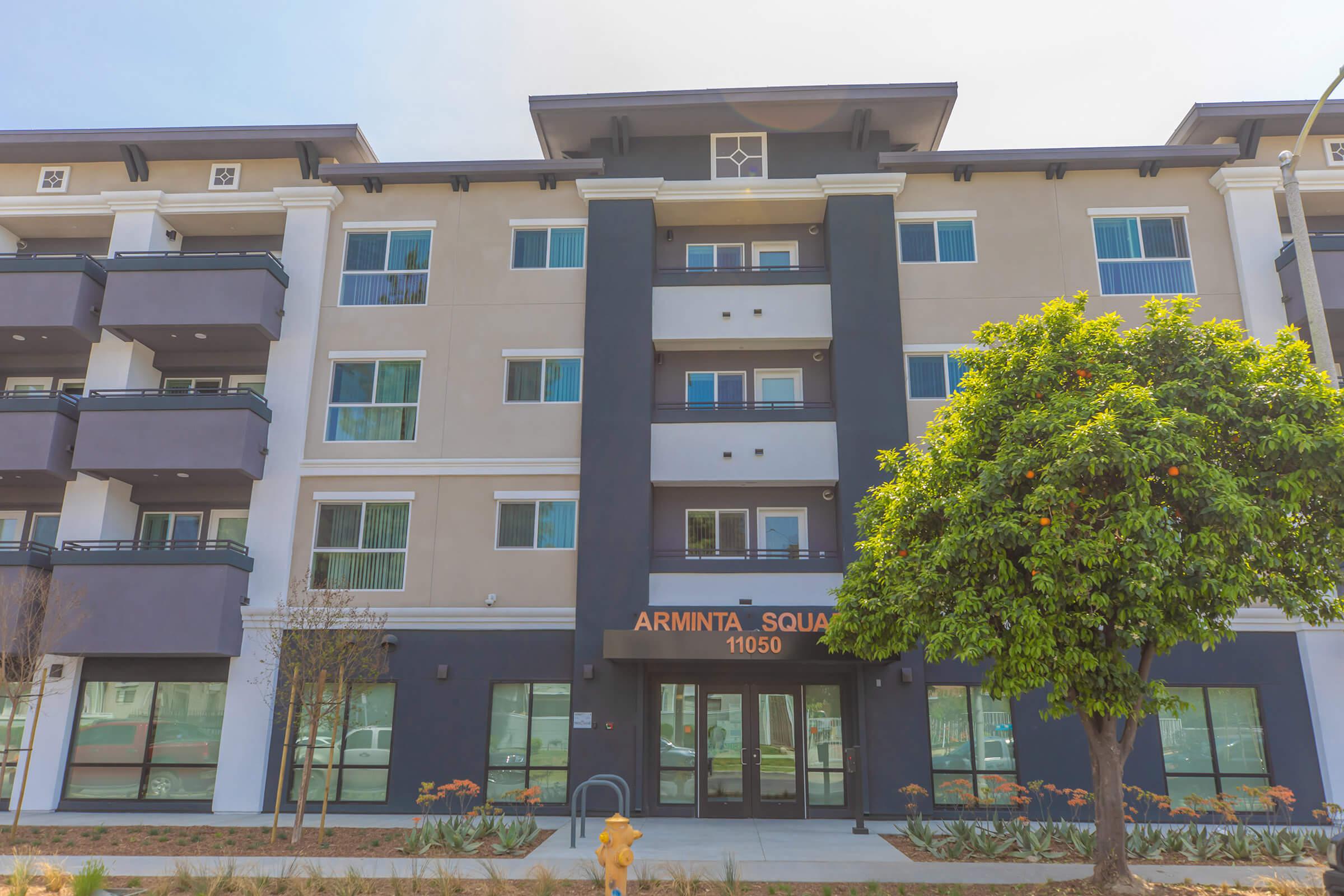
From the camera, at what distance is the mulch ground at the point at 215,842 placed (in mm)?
13656

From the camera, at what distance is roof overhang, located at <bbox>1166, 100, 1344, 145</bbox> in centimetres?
1962

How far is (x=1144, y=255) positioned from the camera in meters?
20.0

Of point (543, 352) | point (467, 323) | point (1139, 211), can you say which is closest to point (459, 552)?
point (543, 352)

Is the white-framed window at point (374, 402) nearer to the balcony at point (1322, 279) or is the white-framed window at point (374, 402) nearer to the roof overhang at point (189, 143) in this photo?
the roof overhang at point (189, 143)

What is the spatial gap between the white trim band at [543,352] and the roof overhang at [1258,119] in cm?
1408

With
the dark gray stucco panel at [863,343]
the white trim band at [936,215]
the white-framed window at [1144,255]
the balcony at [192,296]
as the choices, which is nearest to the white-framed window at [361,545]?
the balcony at [192,296]

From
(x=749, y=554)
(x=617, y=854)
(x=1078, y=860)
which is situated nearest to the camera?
(x=617, y=854)

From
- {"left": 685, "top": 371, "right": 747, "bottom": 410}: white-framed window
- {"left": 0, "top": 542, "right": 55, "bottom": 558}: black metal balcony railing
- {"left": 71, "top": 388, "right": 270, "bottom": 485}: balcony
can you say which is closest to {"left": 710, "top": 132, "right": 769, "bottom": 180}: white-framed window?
{"left": 685, "top": 371, "right": 747, "bottom": 410}: white-framed window

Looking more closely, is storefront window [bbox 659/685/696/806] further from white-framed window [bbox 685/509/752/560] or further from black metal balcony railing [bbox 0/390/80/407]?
black metal balcony railing [bbox 0/390/80/407]

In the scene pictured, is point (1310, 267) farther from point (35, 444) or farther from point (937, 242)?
point (35, 444)

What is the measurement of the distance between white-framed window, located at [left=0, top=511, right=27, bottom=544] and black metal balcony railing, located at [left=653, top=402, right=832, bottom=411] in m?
13.9

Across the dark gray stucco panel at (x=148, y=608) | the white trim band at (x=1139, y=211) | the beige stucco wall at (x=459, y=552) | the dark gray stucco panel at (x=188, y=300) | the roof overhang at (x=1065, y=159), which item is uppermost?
the roof overhang at (x=1065, y=159)

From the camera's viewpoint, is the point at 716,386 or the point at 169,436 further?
the point at 716,386

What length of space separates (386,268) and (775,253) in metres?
8.77
